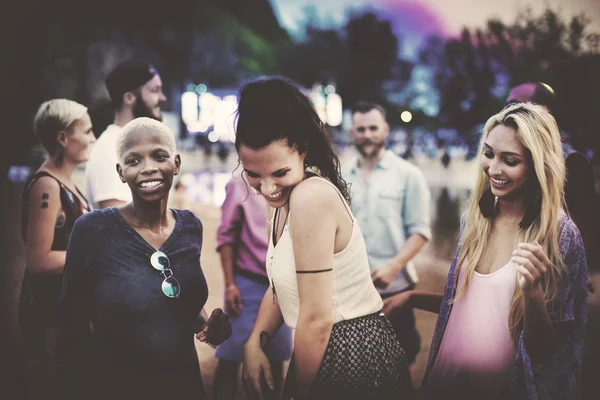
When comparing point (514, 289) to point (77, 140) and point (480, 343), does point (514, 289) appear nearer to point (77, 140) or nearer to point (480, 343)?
point (480, 343)

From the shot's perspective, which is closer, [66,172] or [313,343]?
[313,343]

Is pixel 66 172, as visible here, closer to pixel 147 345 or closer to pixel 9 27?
pixel 147 345

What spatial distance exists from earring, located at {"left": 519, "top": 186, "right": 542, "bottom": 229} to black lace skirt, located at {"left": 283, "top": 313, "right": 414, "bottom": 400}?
2.28 feet

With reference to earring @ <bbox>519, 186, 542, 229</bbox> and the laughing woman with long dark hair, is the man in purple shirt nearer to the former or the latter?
the laughing woman with long dark hair

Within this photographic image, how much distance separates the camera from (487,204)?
87.8 inches

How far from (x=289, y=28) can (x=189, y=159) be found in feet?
75.8

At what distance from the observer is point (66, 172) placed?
9.04 feet

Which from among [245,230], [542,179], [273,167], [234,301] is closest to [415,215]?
[245,230]

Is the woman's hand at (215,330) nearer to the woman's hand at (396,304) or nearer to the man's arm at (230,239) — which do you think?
the woman's hand at (396,304)

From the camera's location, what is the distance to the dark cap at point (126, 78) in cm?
312

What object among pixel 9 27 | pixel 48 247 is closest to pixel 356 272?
pixel 48 247

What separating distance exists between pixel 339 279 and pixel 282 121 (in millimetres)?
482

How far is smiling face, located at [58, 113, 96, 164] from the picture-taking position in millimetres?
Result: 2783

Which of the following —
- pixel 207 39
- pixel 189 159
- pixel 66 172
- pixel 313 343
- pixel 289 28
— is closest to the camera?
pixel 313 343
